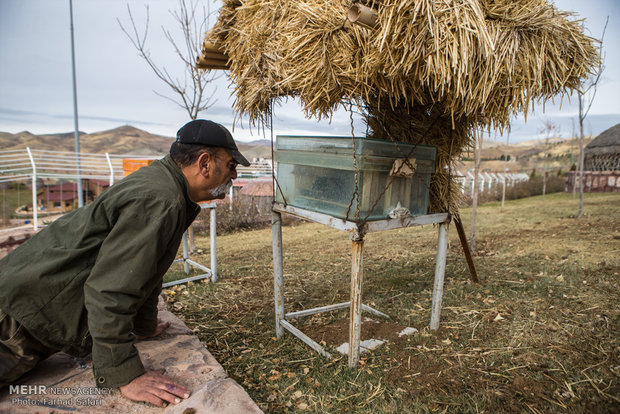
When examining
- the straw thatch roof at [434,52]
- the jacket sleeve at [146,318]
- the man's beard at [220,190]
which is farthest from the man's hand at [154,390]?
the straw thatch roof at [434,52]

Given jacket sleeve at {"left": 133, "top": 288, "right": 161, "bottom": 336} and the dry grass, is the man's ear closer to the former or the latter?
jacket sleeve at {"left": 133, "top": 288, "right": 161, "bottom": 336}

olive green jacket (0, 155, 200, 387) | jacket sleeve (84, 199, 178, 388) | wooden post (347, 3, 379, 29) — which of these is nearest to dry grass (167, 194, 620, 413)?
jacket sleeve (84, 199, 178, 388)

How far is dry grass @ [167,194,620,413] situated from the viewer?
7.58 feet

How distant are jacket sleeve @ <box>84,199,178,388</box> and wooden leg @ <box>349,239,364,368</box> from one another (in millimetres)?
1211

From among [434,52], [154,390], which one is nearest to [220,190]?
[154,390]

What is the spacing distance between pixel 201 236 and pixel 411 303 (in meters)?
7.42

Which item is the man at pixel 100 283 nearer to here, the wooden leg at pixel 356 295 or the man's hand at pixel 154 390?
the man's hand at pixel 154 390

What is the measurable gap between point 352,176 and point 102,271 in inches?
60.0

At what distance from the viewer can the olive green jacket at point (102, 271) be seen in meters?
1.65

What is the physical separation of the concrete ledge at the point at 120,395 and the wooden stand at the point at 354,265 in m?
0.95

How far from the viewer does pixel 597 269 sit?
4.49 meters

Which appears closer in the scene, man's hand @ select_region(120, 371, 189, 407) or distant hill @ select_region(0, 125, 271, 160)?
man's hand @ select_region(120, 371, 189, 407)

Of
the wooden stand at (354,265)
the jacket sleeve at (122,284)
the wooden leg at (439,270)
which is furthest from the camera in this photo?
the wooden leg at (439,270)

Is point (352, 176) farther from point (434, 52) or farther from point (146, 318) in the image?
point (146, 318)
